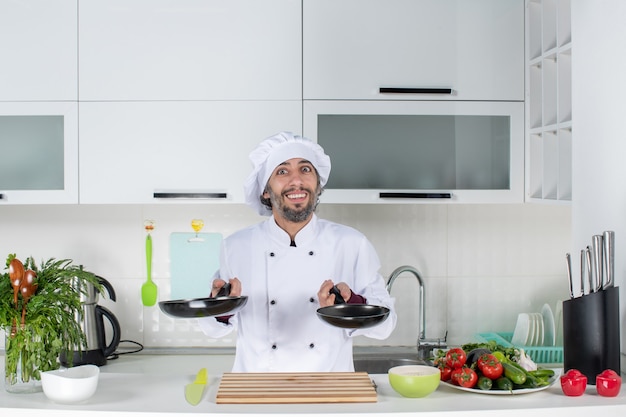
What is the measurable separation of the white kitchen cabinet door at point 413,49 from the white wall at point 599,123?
474 mm

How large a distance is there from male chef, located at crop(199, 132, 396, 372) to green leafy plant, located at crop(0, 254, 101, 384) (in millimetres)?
675

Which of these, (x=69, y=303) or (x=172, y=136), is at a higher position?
(x=172, y=136)

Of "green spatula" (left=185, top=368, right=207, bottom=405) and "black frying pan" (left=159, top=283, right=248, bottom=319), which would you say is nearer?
"green spatula" (left=185, top=368, right=207, bottom=405)

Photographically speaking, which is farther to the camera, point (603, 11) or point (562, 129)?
point (562, 129)

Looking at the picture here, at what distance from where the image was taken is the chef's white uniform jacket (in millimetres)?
2502

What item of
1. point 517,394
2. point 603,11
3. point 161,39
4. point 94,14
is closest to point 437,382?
point 517,394

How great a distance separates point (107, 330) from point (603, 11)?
86.2 inches

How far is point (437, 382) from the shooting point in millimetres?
1757

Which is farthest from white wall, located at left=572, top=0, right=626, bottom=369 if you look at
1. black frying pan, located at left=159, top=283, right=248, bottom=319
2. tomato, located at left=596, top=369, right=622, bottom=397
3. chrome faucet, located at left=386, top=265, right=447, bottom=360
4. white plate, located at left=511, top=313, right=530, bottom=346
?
black frying pan, located at left=159, top=283, right=248, bottom=319

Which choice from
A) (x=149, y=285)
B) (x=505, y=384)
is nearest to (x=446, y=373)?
(x=505, y=384)

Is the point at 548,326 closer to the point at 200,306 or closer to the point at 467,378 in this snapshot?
the point at 467,378

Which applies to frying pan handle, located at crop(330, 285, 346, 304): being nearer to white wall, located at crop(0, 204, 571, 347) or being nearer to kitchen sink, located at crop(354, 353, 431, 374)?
kitchen sink, located at crop(354, 353, 431, 374)

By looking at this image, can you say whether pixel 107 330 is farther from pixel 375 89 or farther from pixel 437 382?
pixel 437 382

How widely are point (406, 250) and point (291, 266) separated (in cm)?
79
